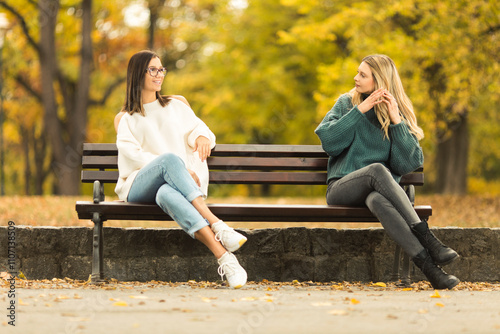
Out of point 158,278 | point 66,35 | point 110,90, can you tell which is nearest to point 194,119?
point 158,278

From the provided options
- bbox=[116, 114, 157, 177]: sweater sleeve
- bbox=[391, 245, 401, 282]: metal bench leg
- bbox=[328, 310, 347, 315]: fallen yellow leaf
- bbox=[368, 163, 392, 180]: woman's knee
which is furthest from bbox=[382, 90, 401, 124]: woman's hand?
bbox=[328, 310, 347, 315]: fallen yellow leaf

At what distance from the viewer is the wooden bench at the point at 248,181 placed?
4812mm

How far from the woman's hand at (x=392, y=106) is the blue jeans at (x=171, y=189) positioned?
145 centimetres

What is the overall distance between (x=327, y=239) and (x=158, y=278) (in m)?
1.31

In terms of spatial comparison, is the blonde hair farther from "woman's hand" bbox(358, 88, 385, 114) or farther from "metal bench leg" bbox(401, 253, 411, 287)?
"metal bench leg" bbox(401, 253, 411, 287)

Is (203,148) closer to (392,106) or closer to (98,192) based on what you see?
(98,192)

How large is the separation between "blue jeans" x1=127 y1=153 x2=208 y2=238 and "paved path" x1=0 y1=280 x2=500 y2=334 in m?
0.46

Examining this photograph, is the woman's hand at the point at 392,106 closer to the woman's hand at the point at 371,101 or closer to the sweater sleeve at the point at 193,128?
the woman's hand at the point at 371,101

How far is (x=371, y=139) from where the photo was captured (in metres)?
5.14

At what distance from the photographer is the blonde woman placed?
4.77 m

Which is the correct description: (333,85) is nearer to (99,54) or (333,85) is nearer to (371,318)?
(99,54)

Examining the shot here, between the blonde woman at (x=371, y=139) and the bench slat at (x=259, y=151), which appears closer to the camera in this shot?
the blonde woman at (x=371, y=139)

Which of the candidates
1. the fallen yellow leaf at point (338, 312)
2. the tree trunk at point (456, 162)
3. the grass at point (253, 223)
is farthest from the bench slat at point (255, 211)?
the tree trunk at point (456, 162)

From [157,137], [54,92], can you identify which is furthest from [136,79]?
[54,92]
